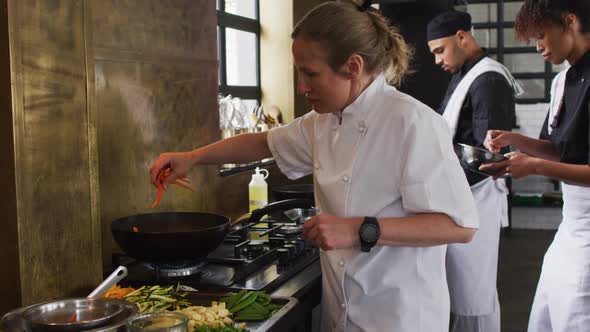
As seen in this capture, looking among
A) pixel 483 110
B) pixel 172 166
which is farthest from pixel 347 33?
pixel 483 110

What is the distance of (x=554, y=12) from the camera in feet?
9.55

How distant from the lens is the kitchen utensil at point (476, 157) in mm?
3073

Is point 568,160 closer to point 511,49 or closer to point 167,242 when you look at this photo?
point 167,242

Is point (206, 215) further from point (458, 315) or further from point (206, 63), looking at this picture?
point (458, 315)

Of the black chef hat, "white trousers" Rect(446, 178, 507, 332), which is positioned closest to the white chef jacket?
"white trousers" Rect(446, 178, 507, 332)

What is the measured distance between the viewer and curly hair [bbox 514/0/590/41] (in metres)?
2.88

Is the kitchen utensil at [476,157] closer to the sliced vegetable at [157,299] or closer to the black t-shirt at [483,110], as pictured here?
the black t-shirt at [483,110]

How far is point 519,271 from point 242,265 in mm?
5221

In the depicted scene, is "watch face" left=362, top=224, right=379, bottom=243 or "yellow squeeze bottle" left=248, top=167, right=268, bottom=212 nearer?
"watch face" left=362, top=224, right=379, bottom=243

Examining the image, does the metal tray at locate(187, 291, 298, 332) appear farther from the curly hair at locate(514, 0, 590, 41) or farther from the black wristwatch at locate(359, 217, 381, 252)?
the curly hair at locate(514, 0, 590, 41)

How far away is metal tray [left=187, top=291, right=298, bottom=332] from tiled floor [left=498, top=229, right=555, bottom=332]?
3.43 metres

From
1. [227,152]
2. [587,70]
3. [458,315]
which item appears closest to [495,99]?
[587,70]

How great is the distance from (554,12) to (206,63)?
1.61m

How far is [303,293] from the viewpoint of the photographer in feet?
7.82
